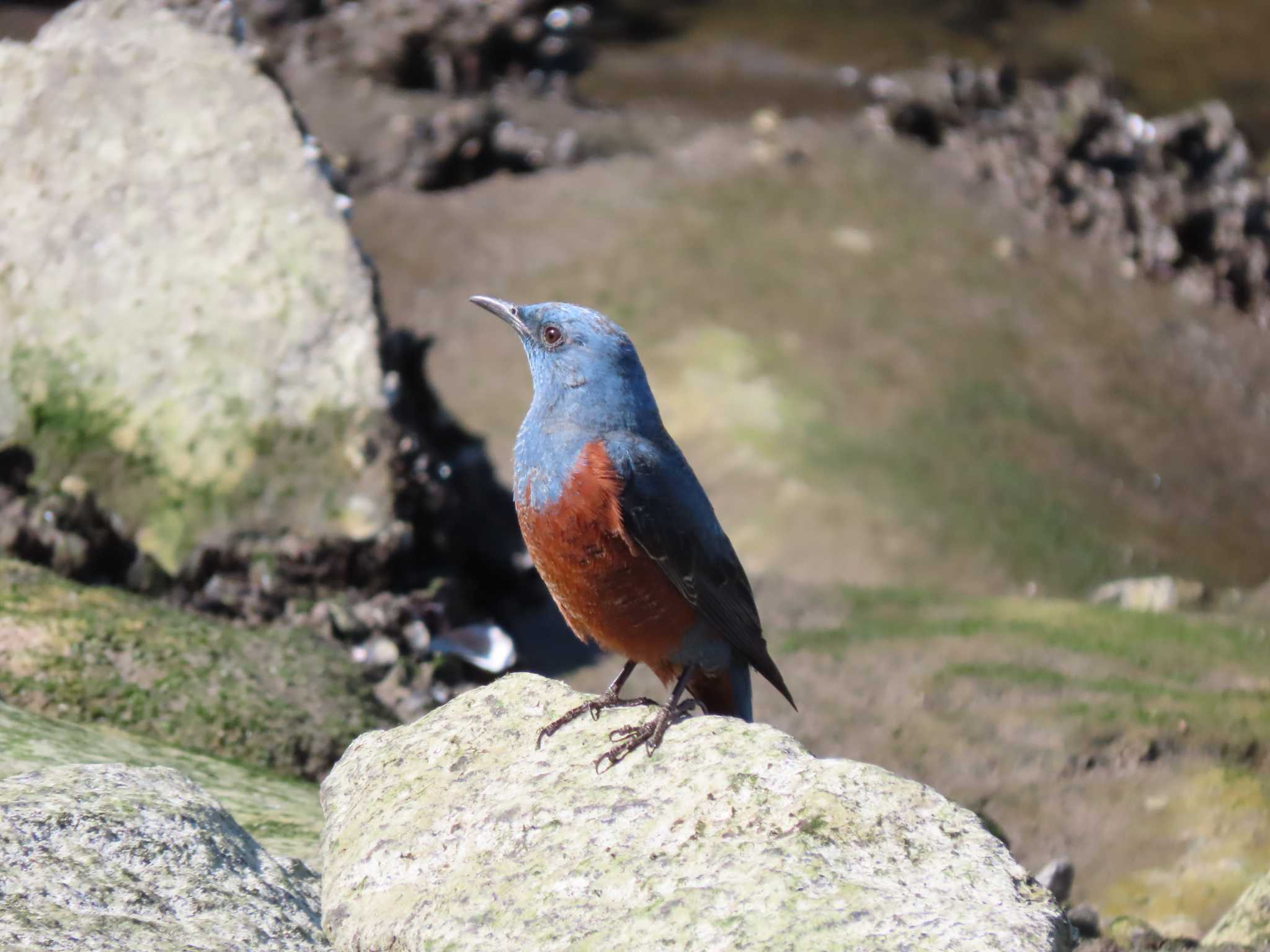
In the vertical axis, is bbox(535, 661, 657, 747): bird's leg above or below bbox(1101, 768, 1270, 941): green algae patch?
above

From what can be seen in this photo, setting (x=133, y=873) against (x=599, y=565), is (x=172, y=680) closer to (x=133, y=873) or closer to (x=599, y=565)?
(x=599, y=565)

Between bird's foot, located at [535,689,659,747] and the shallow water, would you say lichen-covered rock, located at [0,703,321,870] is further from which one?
the shallow water

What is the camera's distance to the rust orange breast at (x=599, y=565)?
12.7 feet

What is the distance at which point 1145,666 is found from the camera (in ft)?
19.7

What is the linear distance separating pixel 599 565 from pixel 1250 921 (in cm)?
184

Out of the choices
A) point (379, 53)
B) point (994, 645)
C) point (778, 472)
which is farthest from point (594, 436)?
point (379, 53)

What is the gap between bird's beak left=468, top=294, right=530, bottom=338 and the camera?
4258 mm

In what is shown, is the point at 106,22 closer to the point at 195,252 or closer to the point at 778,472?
the point at 195,252

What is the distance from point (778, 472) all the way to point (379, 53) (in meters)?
6.12

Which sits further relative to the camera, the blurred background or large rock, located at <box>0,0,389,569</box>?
large rock, located at <box>0,0,389,569</box>

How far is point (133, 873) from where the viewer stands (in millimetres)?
3059

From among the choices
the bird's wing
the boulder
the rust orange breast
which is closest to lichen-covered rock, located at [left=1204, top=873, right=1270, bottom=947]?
the bird's wing

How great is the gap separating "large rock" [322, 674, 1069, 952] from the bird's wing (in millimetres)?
583

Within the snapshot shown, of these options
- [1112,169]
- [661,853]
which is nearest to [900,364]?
[1112,169]
